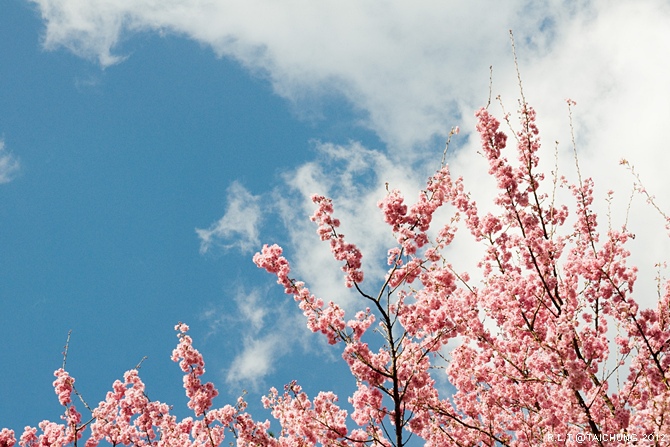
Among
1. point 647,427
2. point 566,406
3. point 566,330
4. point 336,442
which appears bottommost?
point 647,427

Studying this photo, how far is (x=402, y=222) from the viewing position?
748 centimetres

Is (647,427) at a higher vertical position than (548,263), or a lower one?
lower

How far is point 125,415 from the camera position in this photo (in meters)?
9.67

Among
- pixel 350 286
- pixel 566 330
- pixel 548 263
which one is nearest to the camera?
Answer: pixel 566 330

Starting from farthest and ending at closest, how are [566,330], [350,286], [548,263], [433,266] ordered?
[548,263] < [433,266] < [350,286] < [566,330]

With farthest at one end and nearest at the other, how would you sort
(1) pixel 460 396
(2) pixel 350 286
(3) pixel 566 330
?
1. (1) pixel 460 396
2. (2) pixel 350 286
3. (3) pixel 566 330

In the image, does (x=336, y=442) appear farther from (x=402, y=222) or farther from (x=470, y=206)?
(x=470, y=206)

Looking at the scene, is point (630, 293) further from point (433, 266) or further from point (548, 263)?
point (433, 266)

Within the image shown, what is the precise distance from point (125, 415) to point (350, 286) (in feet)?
18.1

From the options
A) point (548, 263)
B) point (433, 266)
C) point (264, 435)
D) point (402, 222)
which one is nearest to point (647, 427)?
point (548, 263)

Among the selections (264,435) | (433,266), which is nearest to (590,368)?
(433,266)

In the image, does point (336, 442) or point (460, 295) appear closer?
point (336, 442)

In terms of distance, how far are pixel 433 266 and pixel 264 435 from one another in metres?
3.56

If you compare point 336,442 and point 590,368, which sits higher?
point 336,442
